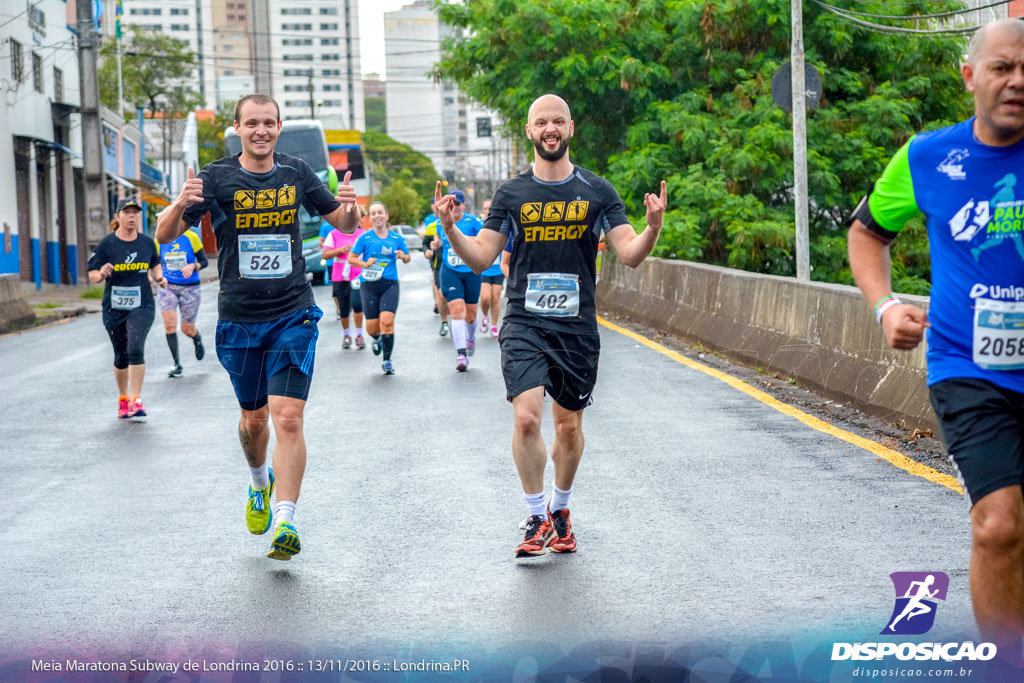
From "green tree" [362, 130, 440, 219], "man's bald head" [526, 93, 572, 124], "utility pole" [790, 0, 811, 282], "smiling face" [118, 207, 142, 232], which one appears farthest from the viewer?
"green tree" [362, 130, 440, 219]

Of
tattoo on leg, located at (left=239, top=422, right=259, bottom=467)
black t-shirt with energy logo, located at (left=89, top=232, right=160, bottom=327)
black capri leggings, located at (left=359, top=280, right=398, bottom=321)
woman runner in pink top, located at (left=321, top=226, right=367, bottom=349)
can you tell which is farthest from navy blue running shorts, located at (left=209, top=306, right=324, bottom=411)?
woman runner in pink top, located at (left=321, top=226, right=367, bottom=349)

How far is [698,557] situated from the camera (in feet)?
19.2

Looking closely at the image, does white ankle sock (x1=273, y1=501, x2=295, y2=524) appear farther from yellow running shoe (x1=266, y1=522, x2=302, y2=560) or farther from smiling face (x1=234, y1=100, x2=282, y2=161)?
smiling face (x1=234, y1=100, x2=282, y2=161)

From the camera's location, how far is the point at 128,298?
38.3 feet

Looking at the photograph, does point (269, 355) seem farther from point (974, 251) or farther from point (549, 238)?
point (974, 251)

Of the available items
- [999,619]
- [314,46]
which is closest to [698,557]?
[999,619]

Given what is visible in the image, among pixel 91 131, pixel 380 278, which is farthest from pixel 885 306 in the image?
pixel 91 131

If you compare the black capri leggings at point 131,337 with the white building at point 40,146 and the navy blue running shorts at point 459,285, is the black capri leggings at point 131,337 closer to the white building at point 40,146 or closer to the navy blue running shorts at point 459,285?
the navy blue running shorts at point 459,285

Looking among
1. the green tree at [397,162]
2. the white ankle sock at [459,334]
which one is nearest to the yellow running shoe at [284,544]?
the white ankle sock at [459,334]

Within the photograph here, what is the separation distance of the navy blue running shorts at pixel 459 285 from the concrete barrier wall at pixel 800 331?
8.59 ft

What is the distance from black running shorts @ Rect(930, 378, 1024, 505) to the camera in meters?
3.67

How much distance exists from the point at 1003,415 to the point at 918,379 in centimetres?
536

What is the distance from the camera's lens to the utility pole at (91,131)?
31859mm

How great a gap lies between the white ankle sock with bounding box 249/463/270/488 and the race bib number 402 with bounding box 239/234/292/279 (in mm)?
932
